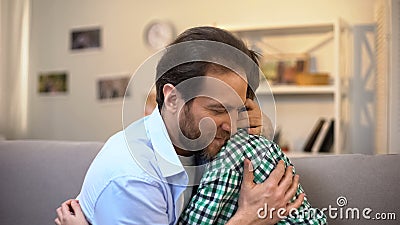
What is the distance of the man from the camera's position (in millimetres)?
996

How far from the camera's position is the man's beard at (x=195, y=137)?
3.29 ft

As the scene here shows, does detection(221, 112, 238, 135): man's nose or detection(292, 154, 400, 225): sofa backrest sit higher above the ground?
detection(221, 112, 238, 135): man's nose

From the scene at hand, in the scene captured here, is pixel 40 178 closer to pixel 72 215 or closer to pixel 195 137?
pixel 72 215

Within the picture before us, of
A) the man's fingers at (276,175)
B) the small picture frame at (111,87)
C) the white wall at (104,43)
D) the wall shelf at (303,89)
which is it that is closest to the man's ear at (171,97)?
the man's fingers at (276,175)

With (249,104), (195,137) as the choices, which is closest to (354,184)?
(249,104)

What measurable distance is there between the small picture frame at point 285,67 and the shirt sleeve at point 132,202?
1.97 m

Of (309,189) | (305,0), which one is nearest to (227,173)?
(309,189)

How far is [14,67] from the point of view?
2959mm

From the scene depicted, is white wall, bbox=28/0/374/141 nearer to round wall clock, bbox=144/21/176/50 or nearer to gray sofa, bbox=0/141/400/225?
round wall clock, bbox=144/21/176/50

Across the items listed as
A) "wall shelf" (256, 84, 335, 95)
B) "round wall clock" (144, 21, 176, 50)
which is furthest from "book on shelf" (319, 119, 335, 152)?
"round wall clock" (144, 21, 176, 50)

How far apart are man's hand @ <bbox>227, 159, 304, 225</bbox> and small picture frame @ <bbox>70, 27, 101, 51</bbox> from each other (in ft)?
8.16

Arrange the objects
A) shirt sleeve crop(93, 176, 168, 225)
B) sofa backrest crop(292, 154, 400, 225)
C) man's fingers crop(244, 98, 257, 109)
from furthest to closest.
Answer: sofa backrest crop(292, 154, 400, 225) < man's fingers crop(244, 98, 257, 109) < shirt sleeve crop(93, 176, 168, 225)

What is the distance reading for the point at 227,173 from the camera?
106 cm

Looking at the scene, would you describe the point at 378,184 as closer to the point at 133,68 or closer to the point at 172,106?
the point at 172,106
